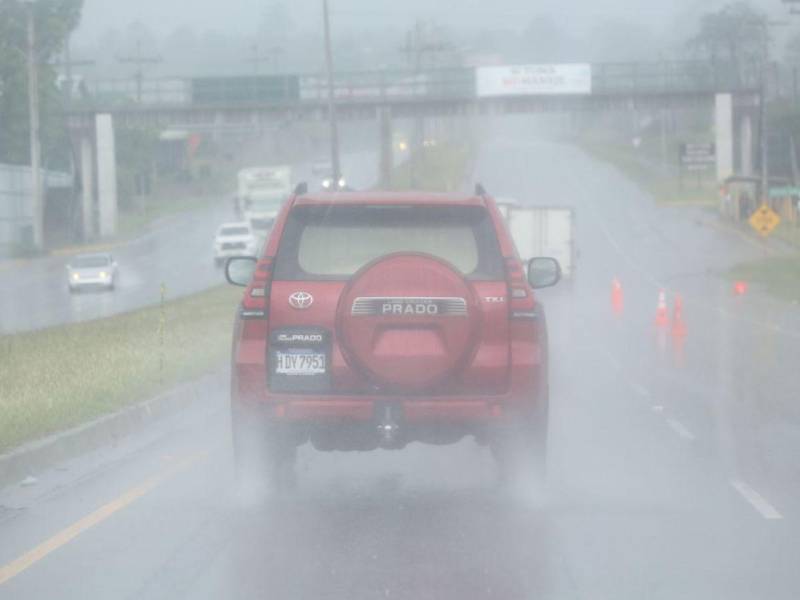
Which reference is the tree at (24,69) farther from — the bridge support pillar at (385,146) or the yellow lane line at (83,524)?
the yellow lane line at (83,524)

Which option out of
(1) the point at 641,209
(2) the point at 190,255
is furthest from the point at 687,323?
(1) the point at 641,209

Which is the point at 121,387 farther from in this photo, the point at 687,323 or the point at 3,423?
the point at 687,323

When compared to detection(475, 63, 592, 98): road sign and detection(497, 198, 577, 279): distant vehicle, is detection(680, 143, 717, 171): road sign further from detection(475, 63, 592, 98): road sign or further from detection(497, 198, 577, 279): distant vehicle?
detection(497, 198, 577, 279): distant vehicle

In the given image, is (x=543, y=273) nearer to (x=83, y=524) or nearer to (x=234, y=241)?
(x=83, y=524)

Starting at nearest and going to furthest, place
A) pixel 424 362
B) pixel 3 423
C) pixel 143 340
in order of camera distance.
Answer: pixel 424 362 → pixel 3 423 → pixel 143 340

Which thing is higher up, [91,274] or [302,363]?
[302,363]

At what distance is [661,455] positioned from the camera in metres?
12.6

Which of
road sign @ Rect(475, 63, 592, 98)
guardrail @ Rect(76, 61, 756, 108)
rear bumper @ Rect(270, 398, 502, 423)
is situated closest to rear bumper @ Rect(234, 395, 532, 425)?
rear bumper @ Rect(270, 398, 502, 423)

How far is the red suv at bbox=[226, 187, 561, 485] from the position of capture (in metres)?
9.18

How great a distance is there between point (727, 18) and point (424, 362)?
363 ft

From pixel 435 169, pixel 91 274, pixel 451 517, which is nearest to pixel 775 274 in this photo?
pixel 91 274

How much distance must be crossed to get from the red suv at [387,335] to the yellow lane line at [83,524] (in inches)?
36.5

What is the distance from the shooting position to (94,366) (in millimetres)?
17797

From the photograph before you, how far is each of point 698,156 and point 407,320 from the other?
94009mm
